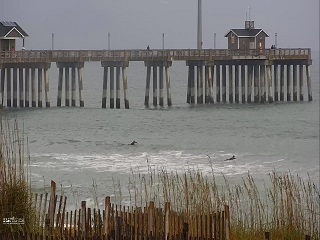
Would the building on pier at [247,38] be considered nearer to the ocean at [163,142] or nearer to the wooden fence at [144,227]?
the ocean at [163,142]

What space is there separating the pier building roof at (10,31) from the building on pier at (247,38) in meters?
16.1

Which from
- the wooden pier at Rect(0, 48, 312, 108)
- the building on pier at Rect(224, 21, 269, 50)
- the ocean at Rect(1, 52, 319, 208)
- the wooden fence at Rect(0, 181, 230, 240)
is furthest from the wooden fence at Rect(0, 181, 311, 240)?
the building on pier at Rect(224, 21, 269, 50)

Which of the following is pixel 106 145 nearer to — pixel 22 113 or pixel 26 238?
pixel 22 113

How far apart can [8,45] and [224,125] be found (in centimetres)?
1764

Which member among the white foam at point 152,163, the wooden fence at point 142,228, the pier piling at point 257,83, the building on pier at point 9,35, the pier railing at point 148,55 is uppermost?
the building on pier at point 9,35

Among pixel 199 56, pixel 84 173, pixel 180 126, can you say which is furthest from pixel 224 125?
pixel 84 173

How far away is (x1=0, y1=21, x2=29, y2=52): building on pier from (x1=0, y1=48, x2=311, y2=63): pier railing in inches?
117

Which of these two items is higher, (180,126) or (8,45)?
(8,45)

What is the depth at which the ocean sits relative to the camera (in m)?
29.2

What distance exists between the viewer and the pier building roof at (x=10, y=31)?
60000 mm

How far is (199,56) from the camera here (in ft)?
200

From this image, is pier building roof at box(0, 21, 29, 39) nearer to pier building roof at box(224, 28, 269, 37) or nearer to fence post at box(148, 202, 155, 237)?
pier building roof at box(224, 28, 269, 37)

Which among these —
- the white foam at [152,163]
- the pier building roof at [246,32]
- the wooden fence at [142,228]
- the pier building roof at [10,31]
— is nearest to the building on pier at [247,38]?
the pier building roof at [246,32]

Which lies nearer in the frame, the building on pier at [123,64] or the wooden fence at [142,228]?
the wooden fence at [142,228]
